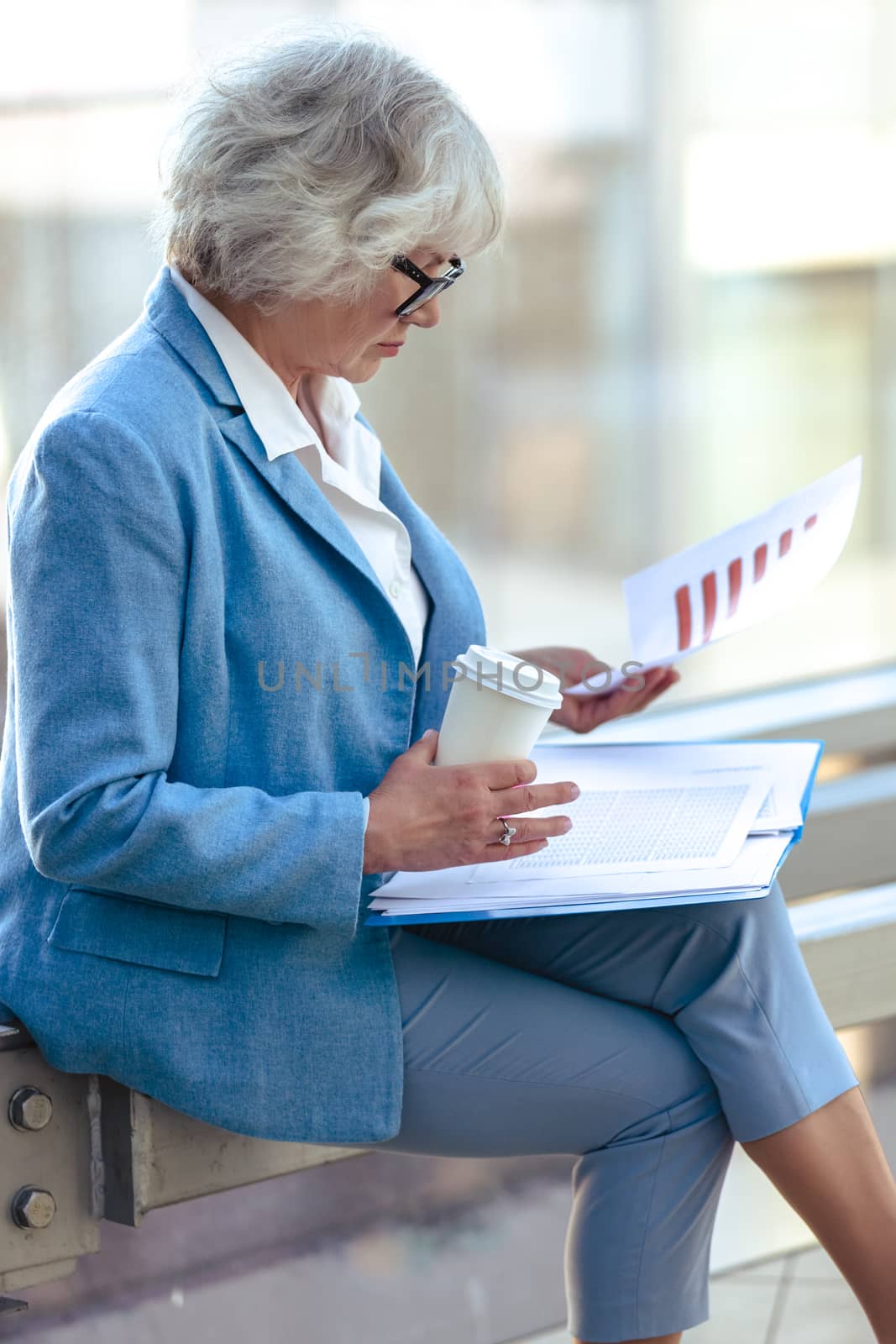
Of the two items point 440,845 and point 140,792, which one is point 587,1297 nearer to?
point 440,845

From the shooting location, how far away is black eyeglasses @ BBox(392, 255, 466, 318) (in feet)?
4.14

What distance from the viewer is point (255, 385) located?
1257 millimetres

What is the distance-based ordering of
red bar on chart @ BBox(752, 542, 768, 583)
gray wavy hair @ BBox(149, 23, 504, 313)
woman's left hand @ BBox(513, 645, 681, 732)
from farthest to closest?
1. woman's left hand @ BBox(513, 645, 681, 732)
2. red bar on chart @ BBox(752, 542, 768, 583)
3. gray wavy hair @ BBox(149, 23, 504, 313)

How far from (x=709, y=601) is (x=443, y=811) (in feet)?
1.36

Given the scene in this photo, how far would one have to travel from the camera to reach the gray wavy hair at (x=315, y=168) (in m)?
1.19

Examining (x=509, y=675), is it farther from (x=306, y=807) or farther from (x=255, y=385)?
(x=255, y=385)

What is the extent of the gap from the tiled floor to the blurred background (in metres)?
1.03

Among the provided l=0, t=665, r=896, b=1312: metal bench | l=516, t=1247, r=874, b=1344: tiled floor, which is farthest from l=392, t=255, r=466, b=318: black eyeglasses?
l=516, t=1247, r=874, b=1344: tiled floor

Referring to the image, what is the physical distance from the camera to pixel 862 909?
2.02 m

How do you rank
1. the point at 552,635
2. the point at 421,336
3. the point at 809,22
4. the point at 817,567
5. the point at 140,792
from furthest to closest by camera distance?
the point at 809,22, the point at 552,635, the point at 421,336, the point at 817,567, the point at 140,792

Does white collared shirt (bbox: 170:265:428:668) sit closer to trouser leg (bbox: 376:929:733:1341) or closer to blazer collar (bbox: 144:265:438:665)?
blazer collar (bbox: 144:265:438:665)

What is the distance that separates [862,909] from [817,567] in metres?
0.80

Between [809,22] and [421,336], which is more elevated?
[809,22]

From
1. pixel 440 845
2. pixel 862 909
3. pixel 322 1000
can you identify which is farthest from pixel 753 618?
pixel 862 909
